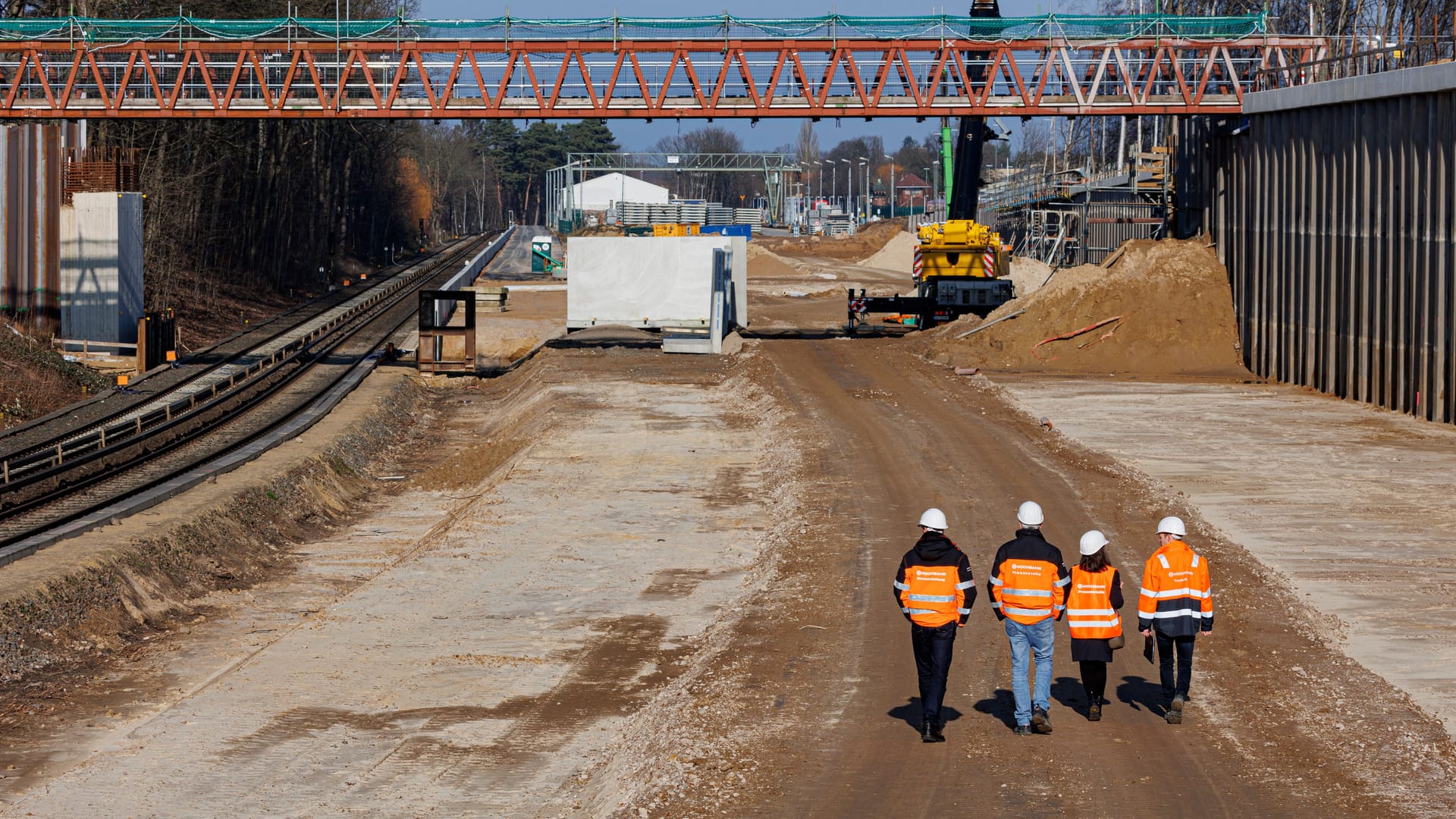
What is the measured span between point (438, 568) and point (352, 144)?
81.7 m

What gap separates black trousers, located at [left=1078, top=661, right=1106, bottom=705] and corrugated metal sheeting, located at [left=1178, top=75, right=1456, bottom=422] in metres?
19.9

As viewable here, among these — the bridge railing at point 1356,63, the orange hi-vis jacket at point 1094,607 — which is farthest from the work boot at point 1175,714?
the bridge railing at point 1356,63

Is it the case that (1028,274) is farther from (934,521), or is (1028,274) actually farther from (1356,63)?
(934,521)

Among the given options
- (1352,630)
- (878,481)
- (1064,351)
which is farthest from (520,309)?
(1352,630)

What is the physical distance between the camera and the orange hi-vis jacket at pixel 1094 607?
11.4m

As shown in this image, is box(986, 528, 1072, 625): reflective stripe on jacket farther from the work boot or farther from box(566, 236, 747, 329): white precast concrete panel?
box(566, 236, 747, 329): white precast concrete panel

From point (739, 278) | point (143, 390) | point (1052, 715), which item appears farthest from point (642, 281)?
point (1052, 715)

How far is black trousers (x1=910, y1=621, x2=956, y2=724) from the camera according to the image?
36.3 feet

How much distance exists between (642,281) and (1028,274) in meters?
22.6

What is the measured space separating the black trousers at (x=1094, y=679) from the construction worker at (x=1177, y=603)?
483mm

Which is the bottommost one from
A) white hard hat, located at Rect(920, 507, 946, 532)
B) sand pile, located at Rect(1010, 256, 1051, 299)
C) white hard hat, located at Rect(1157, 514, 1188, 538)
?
white hard hat, located at Rect(1157, 514, 1188, 538)

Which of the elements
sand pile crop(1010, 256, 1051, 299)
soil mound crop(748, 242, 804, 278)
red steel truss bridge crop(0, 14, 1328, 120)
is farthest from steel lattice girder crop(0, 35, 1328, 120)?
soil mound crop(748, 242, 804, 278)

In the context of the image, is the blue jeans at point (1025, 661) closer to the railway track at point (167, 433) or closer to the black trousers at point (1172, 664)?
the black trousers at point (1172, 664)

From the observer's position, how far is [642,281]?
149 feet
